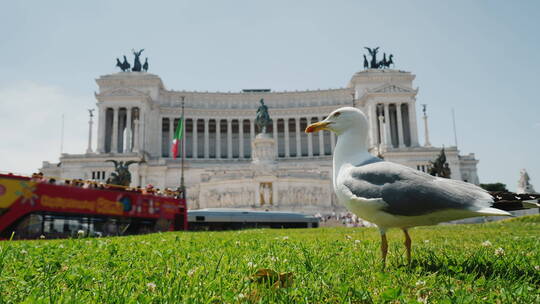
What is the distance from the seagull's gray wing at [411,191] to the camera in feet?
13.1

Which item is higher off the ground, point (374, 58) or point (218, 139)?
point (374, 58)

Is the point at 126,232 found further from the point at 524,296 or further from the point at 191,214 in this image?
the point at 524,296

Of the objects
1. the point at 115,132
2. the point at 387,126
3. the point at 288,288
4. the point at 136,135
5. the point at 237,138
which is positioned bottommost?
the point at 288,288

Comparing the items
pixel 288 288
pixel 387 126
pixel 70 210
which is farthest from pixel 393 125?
pixel 288 288

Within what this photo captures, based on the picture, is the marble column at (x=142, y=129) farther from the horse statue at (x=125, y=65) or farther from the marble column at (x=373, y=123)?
the marble column at (x=373, y=123)

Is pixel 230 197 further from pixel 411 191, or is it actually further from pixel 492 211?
pixel 492 211

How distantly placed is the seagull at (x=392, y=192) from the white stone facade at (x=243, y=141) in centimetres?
4486

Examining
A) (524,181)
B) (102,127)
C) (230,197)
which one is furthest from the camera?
(102,127)

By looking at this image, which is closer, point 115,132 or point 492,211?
point 492,211

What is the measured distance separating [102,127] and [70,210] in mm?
65546

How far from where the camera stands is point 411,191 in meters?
4.21

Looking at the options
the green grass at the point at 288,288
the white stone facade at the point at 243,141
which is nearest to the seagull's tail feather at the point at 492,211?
the green grass at the point at 288,288

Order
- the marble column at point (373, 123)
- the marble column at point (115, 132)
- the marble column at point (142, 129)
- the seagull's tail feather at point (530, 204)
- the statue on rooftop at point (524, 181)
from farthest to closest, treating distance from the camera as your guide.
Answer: the marble column at point (373, 123) < the marble column at point (142, 129) < the marble column at point (115, 132) < the statue on rooftop at point (524, 181) < the seagull's tail feather at point (530, 204)

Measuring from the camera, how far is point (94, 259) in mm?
5555
